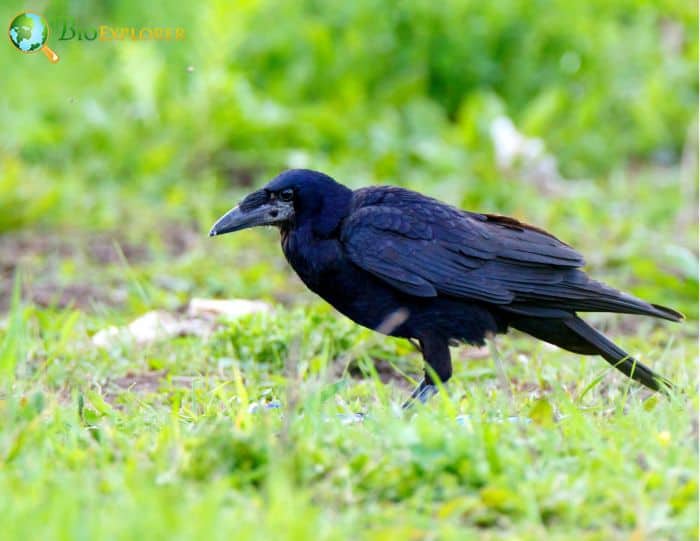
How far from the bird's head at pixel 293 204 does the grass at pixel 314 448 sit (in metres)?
0.55

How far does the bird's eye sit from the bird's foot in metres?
0.93

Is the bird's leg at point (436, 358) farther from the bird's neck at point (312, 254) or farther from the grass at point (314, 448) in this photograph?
the bird's neck at point (312, 254)

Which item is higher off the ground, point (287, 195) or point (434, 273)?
point (287, 195)

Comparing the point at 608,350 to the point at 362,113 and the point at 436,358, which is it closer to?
the point at 436,358

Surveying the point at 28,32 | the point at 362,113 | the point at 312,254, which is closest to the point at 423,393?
the point at 312,254

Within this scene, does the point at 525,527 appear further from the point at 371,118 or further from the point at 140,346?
the point at 371,118

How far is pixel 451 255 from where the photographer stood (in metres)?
4.83

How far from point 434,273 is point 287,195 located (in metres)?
0.70

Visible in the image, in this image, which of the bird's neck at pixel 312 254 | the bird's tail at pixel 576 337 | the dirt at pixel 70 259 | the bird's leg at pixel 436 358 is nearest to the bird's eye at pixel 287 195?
the bird's neck at pixel 312 254

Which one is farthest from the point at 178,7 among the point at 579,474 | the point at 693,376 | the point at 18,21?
the point at 579,474

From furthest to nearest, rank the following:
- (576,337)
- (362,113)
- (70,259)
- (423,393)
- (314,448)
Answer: (362,113)
(70,259)
(576,337)
(423,393)
(314,448)

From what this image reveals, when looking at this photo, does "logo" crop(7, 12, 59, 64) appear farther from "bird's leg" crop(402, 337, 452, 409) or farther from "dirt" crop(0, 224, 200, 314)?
"bird's leg" crop(402, 337, 452, 409)

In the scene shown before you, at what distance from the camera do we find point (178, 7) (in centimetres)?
1036

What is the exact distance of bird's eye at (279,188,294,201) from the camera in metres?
4.98
